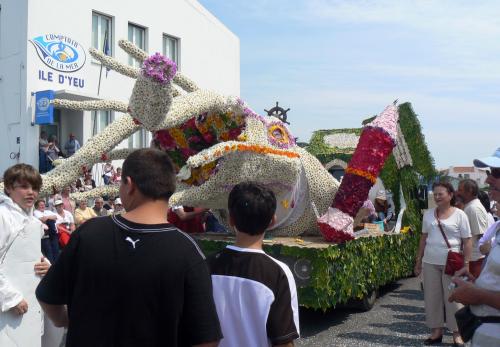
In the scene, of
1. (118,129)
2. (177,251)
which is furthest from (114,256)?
(118,129)

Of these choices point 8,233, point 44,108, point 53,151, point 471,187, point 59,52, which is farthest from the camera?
point 59,52

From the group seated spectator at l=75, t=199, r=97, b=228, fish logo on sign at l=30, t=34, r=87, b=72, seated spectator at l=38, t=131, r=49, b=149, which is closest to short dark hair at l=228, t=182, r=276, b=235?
seated spectator at l=75, t=199, r=97, b=228

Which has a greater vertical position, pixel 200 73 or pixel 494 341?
pixel 200 73

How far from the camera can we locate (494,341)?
233 centimetres

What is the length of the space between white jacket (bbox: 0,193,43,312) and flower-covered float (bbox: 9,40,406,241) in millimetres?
1406

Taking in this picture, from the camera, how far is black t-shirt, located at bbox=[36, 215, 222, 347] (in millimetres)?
1694

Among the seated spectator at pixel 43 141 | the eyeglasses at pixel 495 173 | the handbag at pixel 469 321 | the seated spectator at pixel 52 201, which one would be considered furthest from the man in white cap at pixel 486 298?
the seated spectator at pixel 43 141

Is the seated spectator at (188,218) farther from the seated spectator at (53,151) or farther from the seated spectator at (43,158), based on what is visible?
the seated spectator at (43,158)

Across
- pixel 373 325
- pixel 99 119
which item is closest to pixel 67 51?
pixel 99 119

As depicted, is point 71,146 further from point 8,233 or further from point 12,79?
point 8,233

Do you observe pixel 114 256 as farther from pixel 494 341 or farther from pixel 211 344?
pixel 494 341

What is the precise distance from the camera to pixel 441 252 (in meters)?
4.80

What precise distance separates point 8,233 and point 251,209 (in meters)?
1.48

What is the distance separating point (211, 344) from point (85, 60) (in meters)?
13.4
